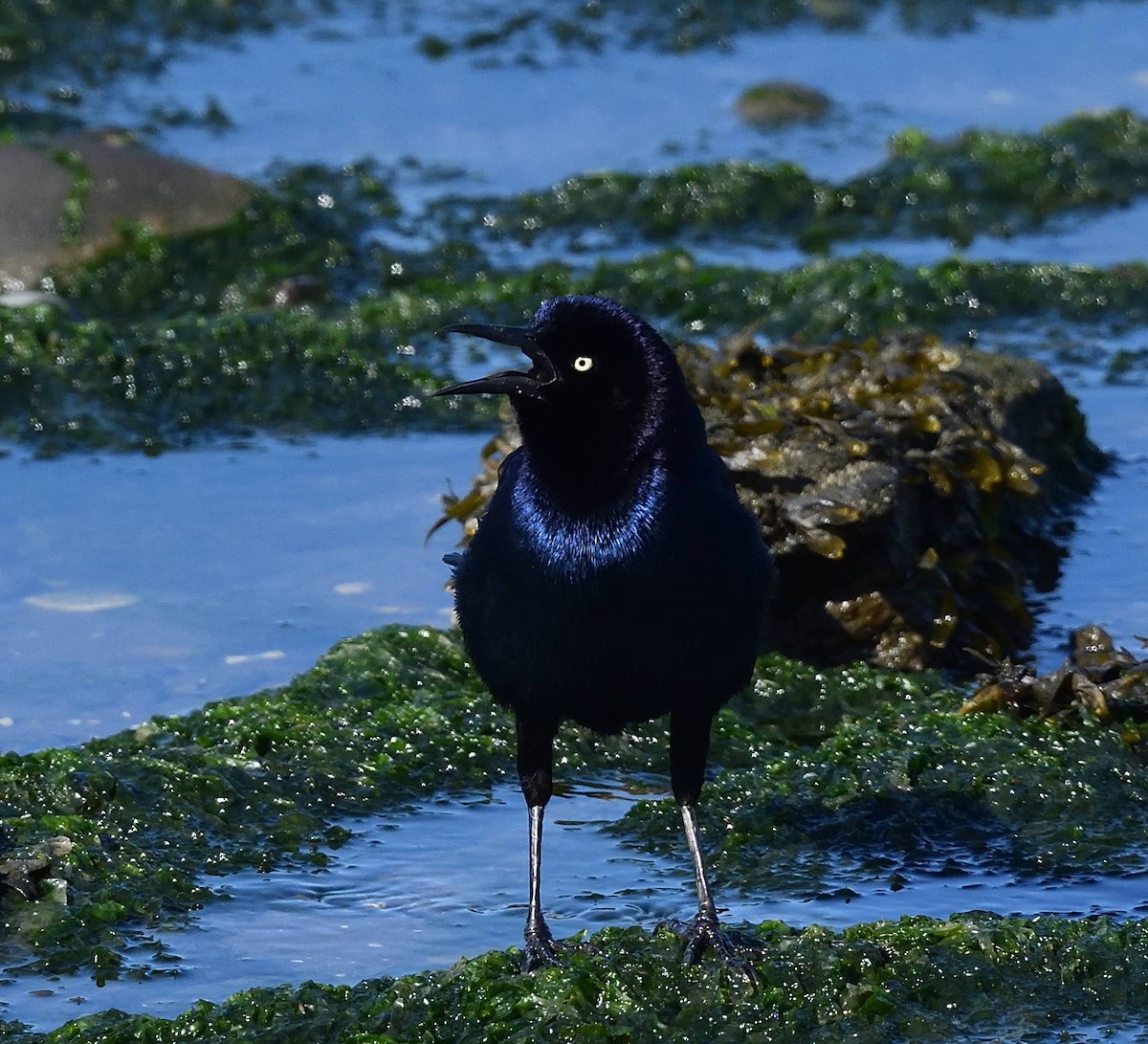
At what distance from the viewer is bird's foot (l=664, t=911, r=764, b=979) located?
433 cm

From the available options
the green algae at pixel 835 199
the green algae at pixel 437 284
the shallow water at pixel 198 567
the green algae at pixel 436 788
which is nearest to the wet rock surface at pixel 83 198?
the green algae at pixel 437 284

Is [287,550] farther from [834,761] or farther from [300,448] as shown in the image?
[834,761]

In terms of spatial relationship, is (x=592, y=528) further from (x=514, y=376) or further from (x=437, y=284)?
(x=437, y=284)

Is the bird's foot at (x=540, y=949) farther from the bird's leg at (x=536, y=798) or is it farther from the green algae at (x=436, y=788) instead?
the green algae at (x=436, y=788)

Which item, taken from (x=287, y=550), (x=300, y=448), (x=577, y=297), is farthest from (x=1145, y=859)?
(x=300, y=448)

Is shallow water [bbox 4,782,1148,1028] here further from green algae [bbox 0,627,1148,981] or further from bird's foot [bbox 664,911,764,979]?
bird's foot [bbox 664,911,764,979]

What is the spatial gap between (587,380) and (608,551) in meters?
0.35

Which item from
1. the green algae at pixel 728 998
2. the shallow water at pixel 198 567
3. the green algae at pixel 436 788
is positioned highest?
the shallow water at pixel 198 567

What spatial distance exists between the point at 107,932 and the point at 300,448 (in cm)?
412

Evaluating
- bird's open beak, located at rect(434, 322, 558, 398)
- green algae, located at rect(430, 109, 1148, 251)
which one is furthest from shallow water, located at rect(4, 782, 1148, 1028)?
green algae, located at rect(430, 109, 1148, 251)

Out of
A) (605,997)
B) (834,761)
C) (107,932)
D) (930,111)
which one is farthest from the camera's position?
(930,111)

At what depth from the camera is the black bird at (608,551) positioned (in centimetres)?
431

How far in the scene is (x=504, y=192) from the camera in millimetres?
11953

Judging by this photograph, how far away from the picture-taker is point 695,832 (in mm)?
4781
